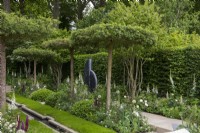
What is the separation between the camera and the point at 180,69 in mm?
10211

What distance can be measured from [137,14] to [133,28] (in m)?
3.49

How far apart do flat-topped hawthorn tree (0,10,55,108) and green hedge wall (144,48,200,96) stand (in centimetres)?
471

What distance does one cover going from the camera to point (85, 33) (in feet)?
26.1

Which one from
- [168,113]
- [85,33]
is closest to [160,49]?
[168,113]

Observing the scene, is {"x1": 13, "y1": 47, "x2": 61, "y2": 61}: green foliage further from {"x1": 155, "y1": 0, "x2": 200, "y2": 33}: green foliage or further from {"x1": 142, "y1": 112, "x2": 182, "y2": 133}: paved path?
{"x1": 142, "y1": 112, "x2": 182, "y2": 133}: paved path

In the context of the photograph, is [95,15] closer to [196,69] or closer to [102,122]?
[196,69]

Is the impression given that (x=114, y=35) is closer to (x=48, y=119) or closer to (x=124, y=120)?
(x=124, y=120)

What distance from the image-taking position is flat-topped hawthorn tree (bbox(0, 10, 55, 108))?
704cm

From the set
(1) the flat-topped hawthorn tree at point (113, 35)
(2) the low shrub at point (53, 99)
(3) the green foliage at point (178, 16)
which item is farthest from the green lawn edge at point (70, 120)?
(3) the green foliage at point (178, 16)

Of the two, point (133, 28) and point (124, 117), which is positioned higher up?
point (133, 28)

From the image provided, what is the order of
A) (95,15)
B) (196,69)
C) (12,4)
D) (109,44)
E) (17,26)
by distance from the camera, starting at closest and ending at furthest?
(17,26) < (109,44) < (196,69) < (95,15) < (12,4)

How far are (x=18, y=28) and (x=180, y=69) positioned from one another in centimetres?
572

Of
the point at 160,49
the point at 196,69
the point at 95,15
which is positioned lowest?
the point at 196,69

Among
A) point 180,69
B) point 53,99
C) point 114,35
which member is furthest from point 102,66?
point 114,35
